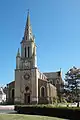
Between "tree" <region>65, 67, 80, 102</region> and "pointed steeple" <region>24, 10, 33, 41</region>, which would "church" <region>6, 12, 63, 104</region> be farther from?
"tree" <region>65, 67, 80, 102</region>

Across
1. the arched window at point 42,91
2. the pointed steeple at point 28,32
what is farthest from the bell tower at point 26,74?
the arched window at point 42,91

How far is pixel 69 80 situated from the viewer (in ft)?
186

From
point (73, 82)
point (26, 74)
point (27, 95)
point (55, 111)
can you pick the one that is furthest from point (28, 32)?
point (55, 111)

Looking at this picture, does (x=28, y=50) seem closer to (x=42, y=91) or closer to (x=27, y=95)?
(x=42, y=91)

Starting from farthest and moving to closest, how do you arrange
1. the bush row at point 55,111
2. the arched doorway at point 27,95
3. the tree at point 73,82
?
the arched doorway at point 27,95, the tree at point 73,82, the bush row at point 55,111

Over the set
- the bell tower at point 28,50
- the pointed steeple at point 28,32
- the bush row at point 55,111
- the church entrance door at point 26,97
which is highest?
the pointed steeple at point 28,32

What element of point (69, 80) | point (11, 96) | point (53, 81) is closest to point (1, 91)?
point (53, 81)

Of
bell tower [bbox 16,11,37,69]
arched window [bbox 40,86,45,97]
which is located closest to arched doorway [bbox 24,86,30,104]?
arched window [bbox 40,86,45,97]

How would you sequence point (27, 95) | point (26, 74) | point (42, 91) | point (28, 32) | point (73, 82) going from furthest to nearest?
point (28, 32), point (26, 74), point (42, 91), point (27, 95), point (73, 82)

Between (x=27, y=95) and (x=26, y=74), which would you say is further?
(x=26, y=74)

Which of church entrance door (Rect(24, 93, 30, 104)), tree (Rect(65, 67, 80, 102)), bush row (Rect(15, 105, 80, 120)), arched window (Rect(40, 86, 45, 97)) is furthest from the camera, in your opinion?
arched window (Rect(40, 86, 45, 97))

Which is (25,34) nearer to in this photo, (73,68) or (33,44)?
(33,44)

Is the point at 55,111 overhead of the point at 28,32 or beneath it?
beneath

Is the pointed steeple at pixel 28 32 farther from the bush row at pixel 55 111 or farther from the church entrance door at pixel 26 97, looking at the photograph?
the bush row at pixel 55 111
